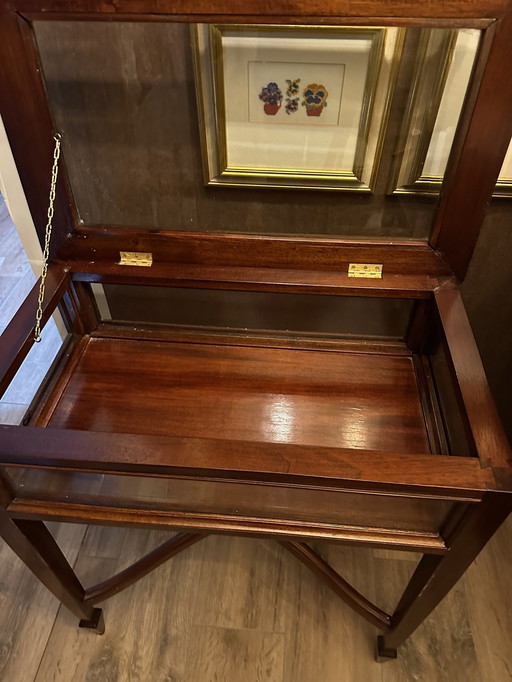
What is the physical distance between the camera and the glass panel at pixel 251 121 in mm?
790

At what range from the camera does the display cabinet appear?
2.31 feet

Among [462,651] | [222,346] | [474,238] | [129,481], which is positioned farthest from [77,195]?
[462,651]

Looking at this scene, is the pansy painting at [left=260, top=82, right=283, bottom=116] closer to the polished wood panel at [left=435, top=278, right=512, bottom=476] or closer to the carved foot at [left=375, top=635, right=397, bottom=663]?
the polished wood panel at [left=435, top=278, right=512, bottom=476]

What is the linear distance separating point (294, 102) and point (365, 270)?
0.32 metres

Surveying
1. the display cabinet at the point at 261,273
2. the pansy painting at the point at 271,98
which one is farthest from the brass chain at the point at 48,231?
the pansy painting at the point at 271,98

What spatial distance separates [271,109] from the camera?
0.85m

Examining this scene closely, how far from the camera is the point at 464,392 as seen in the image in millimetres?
775

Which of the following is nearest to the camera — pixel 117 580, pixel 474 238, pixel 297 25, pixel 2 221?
pixel 297 25

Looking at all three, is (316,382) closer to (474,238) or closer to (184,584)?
(474,238)

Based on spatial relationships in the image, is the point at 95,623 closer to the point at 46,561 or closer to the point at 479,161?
the point at 46,561

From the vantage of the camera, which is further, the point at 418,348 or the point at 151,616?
the point at 151,616

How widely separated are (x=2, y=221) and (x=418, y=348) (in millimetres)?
2451

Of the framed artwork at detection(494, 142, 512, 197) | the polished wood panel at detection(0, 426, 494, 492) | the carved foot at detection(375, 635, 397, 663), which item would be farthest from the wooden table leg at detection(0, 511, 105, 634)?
the framed artwork at detection(494, 142, 512, 197)

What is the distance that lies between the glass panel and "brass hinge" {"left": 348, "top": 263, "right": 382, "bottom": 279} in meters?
0.05
